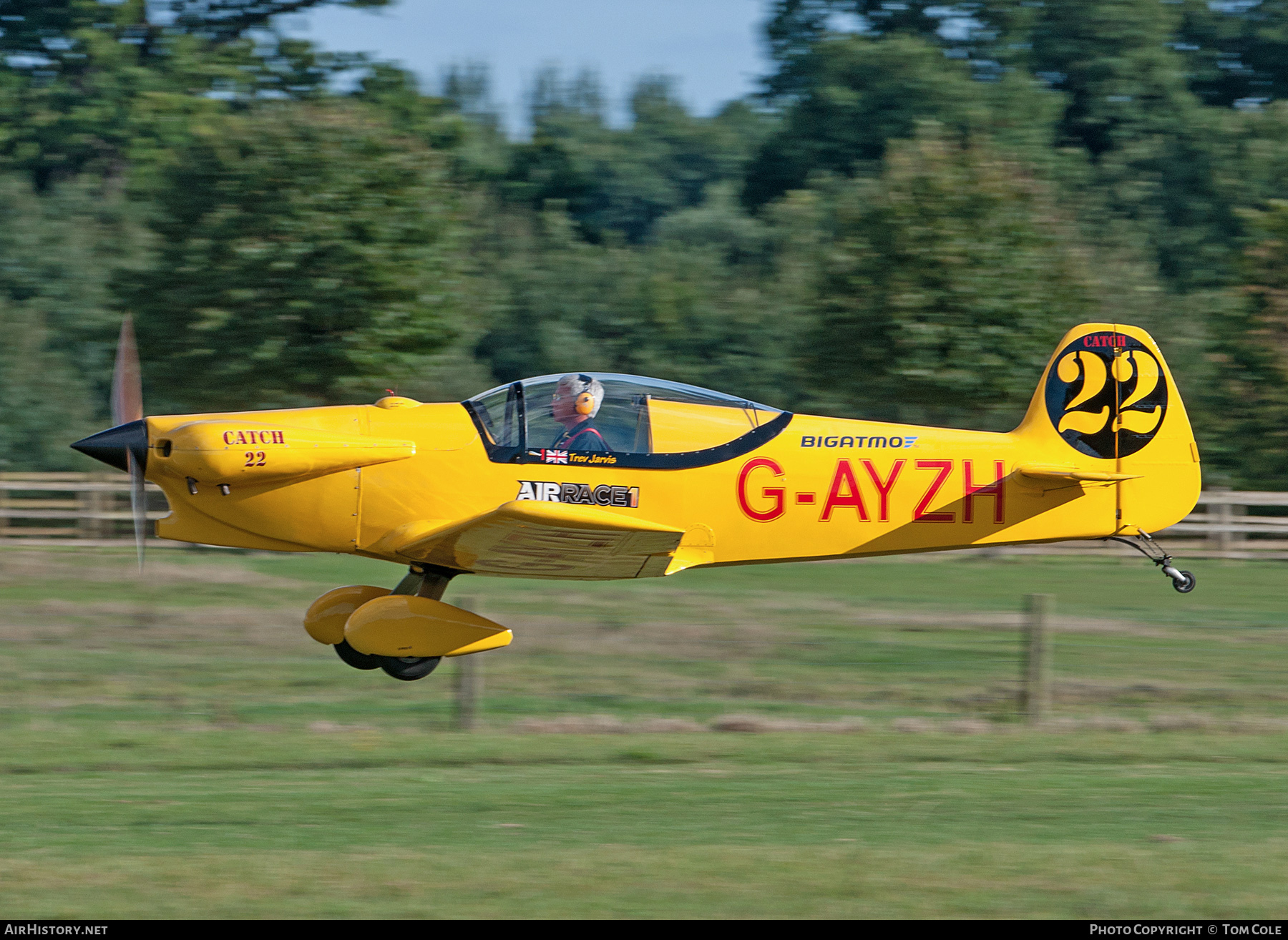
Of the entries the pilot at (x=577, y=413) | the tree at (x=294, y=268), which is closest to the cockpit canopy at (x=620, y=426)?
the pilot at (x=577, y=413)

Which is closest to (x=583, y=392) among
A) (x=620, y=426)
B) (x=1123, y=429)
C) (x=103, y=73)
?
(x=620, y=426)

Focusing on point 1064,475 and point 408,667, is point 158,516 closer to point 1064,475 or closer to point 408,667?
point 408,667

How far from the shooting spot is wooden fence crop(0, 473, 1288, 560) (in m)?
22.2

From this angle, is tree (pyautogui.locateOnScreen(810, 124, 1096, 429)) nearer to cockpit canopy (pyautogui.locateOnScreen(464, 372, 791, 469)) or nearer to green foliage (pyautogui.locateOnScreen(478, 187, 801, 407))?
green foliage (pyautogui.locateOnScreen(478, 187, 801, 407))

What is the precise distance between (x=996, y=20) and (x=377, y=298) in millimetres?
39344

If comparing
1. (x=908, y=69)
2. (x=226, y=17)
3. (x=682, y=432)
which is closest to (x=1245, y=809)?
(x=682, y=432)

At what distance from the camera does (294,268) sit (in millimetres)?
20953

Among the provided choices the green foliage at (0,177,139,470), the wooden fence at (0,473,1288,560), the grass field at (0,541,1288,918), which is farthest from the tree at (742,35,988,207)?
the grass field at (0,541,1288,918)

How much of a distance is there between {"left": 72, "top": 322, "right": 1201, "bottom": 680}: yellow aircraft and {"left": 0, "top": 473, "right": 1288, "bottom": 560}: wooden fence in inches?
483

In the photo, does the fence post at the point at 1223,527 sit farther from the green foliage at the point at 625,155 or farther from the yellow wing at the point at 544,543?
the green foliage at the point at 625,155

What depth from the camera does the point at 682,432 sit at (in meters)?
9.51

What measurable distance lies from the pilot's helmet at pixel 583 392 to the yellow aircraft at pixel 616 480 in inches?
0.4
